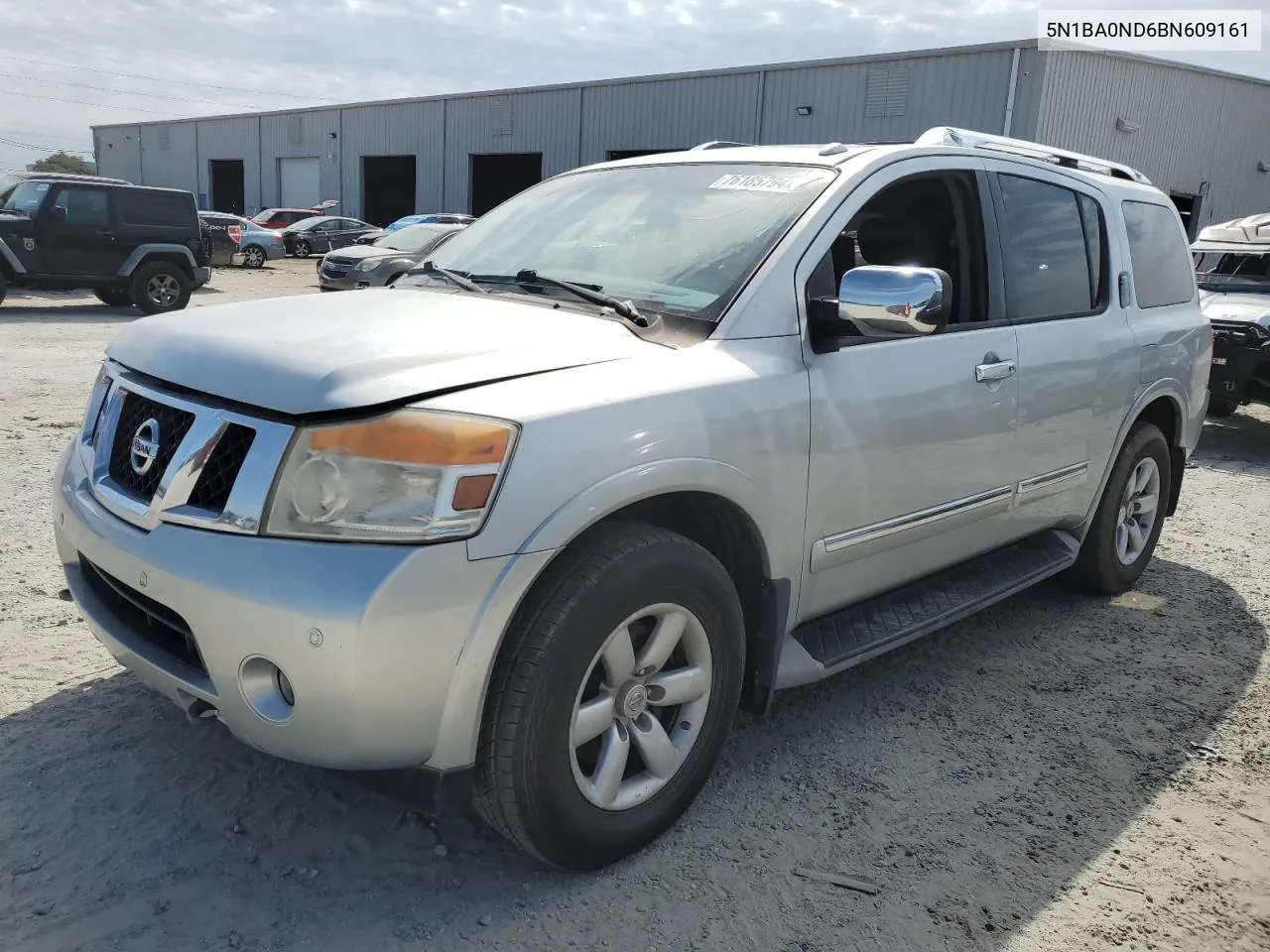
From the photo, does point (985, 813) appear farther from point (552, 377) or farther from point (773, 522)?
point (552, 377)

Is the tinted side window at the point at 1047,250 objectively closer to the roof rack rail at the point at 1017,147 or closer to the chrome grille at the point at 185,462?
the roof rack rail at the point at 1017,147

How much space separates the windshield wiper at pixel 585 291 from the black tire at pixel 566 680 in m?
0.61

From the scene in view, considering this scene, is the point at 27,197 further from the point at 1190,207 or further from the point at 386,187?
the point at 386,187

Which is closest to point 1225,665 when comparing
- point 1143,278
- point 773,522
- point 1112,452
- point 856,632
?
point 1112,452

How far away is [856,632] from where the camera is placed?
317cm

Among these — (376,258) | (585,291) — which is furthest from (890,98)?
(585,291)

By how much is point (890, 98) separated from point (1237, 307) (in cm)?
1513

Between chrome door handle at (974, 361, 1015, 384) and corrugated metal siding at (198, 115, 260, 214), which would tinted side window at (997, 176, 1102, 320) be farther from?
corrugated metal siding at (198, 115, 260, 214)

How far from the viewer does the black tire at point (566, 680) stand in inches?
88.0

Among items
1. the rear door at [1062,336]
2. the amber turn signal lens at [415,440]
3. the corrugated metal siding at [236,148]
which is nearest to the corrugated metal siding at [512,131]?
the corrugated metal siding at [236,148]

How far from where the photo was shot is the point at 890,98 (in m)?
22.8

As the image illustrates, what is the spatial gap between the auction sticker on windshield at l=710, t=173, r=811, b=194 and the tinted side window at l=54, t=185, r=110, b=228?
45.7 ft

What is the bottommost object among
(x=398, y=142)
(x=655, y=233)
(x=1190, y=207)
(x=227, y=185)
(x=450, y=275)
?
(x=450, y=275)

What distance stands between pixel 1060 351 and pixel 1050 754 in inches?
58.2
